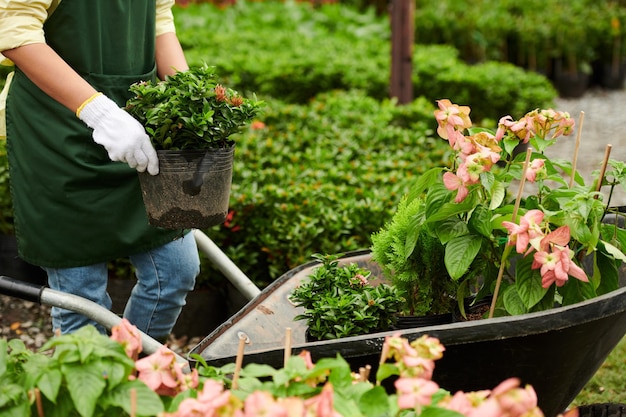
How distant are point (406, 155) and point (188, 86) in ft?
7.23

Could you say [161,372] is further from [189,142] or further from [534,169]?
[534,169]

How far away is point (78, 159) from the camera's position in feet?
8.05

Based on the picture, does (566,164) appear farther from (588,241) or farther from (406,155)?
(406,155)

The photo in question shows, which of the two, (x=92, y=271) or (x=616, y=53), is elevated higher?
(x=92, y=271)

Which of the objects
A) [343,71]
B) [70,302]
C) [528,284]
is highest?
[528,284]

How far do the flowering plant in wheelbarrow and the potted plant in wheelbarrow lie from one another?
1.52ft

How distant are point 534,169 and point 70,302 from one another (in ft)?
3.96

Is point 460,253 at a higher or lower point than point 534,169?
lower

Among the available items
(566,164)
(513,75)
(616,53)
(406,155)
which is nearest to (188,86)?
(566,164)

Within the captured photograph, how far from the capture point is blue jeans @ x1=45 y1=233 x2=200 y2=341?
2.59 m

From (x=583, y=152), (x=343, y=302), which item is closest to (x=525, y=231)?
(x=343, y=302)

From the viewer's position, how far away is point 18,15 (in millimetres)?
2221

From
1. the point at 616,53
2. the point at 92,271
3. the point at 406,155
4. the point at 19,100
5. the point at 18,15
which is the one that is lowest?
the point at 616,53

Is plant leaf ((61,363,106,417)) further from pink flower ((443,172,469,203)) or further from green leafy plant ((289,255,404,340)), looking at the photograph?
pink flower ((443,172,469,203))
